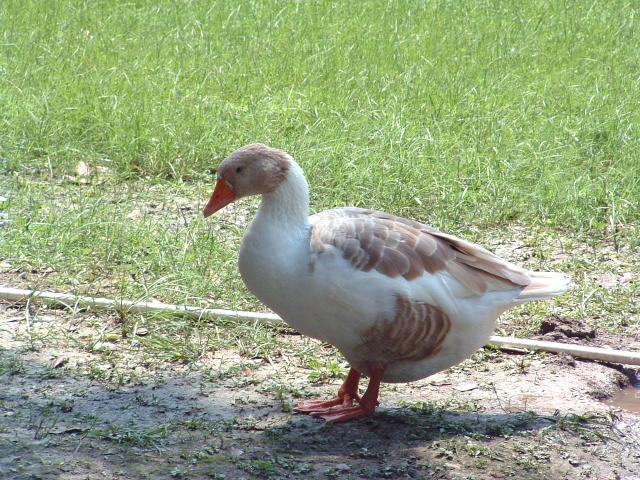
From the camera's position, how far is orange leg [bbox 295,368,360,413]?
388cm

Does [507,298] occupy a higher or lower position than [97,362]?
higher

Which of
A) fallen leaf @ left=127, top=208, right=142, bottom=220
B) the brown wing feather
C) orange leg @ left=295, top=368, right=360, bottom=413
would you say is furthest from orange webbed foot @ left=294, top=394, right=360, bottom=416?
fallen leaf @ left=127, top=208, right=142, bottom=220

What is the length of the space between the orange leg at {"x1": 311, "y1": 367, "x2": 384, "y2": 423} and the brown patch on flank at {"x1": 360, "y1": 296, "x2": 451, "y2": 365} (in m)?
0.07

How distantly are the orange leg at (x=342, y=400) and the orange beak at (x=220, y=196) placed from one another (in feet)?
2.78

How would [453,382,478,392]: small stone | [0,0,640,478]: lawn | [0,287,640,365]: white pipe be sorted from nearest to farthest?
[453,382,478,392]: small stone → [0,287,640,365]: white pipe → [0,0,640,478]: lawn

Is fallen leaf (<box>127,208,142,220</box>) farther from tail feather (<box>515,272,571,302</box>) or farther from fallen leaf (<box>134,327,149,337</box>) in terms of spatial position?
tail feather (<box>515,272,571,302</box>)

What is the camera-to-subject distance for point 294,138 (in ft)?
22.4

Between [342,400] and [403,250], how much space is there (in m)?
0.68

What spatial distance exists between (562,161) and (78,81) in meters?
3.66

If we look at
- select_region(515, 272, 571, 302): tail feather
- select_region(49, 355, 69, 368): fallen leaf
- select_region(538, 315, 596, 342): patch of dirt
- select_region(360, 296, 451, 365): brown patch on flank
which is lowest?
select_region(49, 355, 69, 368): fallen leaf

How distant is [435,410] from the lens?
13.0 feet

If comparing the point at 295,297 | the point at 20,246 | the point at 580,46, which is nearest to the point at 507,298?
the point at 295,297

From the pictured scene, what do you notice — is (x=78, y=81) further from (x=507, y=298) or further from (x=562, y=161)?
(x=507, y=298)

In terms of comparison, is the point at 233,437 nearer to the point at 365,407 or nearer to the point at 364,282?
the point at 365,407
